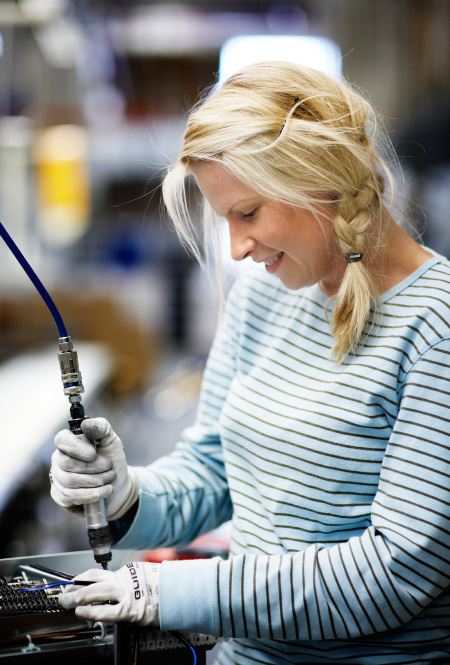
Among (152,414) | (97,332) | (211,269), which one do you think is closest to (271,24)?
(97,332)

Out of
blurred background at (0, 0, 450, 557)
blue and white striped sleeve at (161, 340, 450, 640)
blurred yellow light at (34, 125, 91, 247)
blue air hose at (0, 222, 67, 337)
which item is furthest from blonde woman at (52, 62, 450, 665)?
blurred yellow light at (34, 125, 91, 247)

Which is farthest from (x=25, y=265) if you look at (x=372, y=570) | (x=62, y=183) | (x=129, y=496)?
(x=62, y=183)

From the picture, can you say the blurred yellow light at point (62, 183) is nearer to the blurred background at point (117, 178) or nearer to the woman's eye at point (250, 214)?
the blurred background at point (117, 178)

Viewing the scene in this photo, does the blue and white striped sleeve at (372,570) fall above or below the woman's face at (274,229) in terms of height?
below

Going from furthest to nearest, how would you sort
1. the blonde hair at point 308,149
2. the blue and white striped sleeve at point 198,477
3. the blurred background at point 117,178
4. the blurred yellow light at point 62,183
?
the blurred yellow light at point 62,183 → the blurred background at point 117,178 → the blue and white striped sleeve at point 198,477 → the blonde hair at point 308,149

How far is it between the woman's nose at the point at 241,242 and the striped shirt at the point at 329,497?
0.17 meters

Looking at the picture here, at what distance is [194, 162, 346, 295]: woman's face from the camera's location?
107 centimetres

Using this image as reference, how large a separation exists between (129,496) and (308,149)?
608 millimetres

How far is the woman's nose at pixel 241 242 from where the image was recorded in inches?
43.6

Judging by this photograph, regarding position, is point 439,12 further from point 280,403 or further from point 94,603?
point 94,603

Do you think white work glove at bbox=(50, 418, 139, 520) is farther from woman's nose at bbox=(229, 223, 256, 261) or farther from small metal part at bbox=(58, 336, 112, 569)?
woman's nose at bbox=(229, 223, 256, 261)

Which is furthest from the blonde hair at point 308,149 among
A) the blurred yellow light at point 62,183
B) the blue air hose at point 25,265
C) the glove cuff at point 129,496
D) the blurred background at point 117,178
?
the blurred yellow light at point 62,183

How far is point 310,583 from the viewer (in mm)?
973

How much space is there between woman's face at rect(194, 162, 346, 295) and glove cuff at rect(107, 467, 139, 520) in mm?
396
